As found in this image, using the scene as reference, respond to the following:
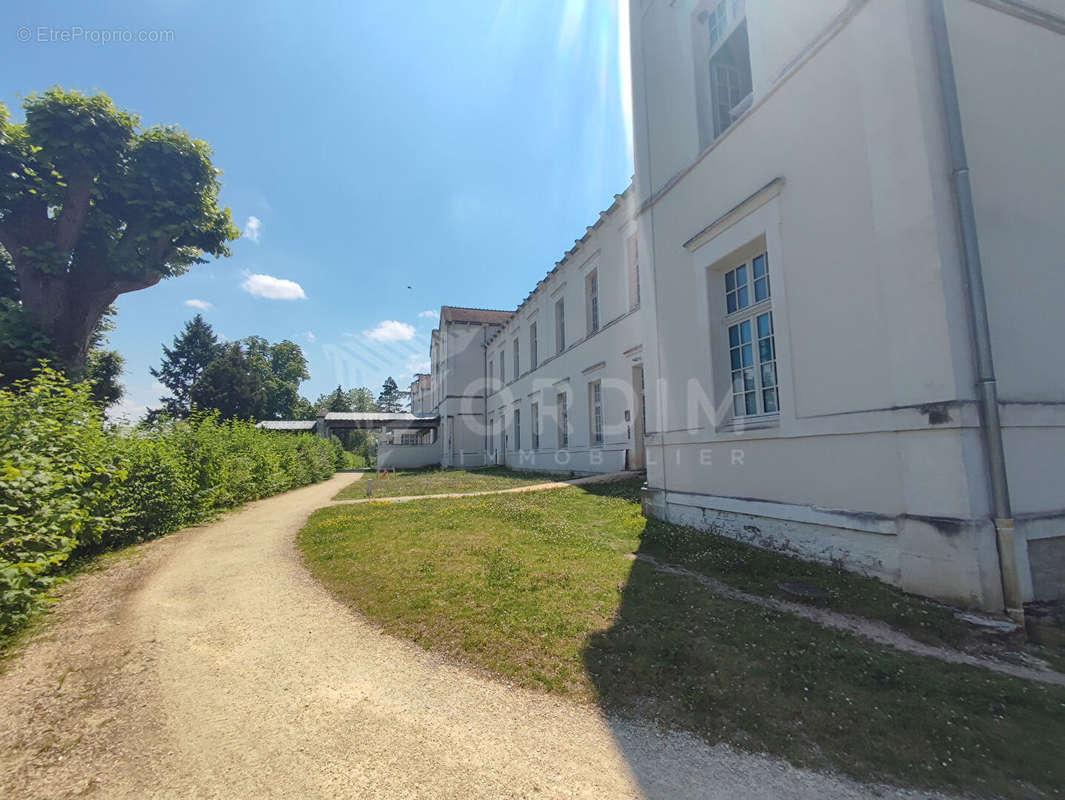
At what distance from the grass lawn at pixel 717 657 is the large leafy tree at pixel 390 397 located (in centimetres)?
9171

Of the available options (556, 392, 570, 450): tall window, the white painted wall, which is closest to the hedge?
the white painted wall

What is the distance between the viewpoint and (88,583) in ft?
17.3

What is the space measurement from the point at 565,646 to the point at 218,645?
2.77 meters

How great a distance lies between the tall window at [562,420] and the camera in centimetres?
1819

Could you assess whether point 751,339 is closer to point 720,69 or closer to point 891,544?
point 891,544

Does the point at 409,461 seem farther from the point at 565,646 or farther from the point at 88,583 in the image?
the point at 565,646

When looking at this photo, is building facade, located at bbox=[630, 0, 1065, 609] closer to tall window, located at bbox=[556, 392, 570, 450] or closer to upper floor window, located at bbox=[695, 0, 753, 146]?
upper floor window, located at bbox=[695, 0, 753, 146]

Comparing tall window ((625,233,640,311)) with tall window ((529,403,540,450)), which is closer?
tall window ((625,233,640,311))

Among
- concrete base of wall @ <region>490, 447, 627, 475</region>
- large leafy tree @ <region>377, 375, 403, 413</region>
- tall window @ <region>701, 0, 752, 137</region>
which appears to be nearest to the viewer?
tall window @ <region>701, 0, 752, 137</region>

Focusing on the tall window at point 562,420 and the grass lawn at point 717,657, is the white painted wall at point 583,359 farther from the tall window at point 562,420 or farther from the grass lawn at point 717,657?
the grass lawn at point 717,657

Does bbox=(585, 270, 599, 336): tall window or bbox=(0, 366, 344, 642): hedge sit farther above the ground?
bbox=(585, 270, 599, 336): tall window

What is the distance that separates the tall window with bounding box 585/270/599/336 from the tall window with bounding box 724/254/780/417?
954cm

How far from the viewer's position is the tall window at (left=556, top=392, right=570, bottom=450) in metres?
18.2

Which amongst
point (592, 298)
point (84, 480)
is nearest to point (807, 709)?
point (84, 480)
